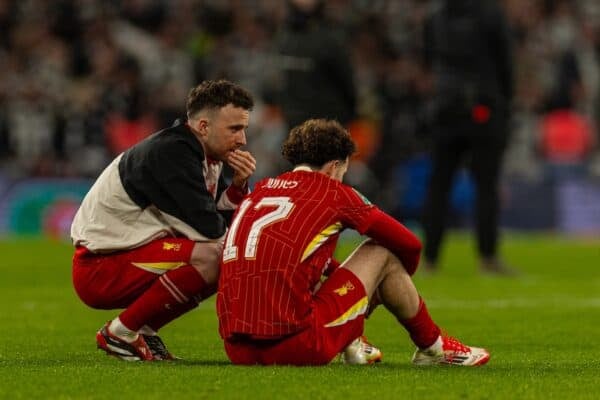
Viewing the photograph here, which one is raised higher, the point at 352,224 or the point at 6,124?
the point at 352,224

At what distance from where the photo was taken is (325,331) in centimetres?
589

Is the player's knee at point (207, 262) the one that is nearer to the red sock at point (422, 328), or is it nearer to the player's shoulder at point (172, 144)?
the player's shoulder at point (172, 144)

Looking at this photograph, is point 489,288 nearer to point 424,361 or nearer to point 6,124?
point 424,361

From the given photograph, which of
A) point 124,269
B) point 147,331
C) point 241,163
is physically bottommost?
point 147,331

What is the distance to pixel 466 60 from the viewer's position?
12453mm

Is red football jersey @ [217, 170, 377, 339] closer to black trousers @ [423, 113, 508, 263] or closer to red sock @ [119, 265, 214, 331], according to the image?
red sock @ [119, 265, 214, 331]

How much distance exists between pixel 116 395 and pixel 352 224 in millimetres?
1273

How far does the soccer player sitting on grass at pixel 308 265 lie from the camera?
19.1ft

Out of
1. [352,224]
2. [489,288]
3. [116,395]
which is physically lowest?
[489,288]

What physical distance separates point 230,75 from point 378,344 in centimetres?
Answer: 1322

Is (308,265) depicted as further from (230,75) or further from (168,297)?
(230,75)

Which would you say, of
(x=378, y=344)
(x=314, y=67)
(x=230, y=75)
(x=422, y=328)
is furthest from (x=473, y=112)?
(x=230, y=75)

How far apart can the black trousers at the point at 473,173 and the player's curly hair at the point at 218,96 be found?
19.2 feet

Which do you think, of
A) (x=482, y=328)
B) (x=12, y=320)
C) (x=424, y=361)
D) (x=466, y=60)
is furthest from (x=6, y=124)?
(x=424, y=361)
